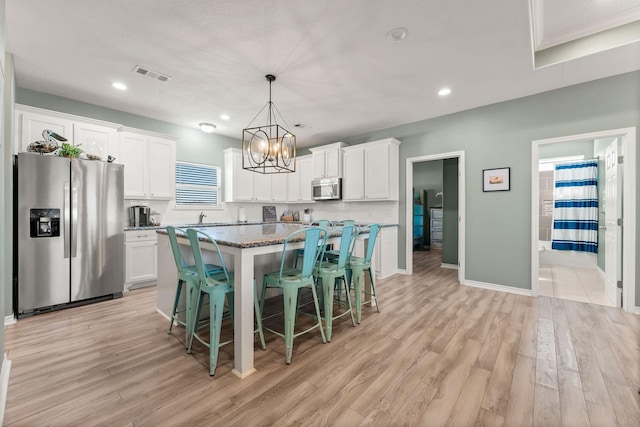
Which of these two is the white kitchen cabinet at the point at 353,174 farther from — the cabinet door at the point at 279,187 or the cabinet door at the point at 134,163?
the cabinet door at the point at 134,163

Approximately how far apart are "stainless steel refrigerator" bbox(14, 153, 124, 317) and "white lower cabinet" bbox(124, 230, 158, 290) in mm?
240

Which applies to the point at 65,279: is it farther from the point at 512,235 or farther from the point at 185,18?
the point at 512,235

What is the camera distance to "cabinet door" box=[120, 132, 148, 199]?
4055mm

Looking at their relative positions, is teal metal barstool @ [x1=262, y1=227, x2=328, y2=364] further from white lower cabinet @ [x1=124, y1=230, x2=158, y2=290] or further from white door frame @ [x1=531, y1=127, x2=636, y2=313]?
white door frame @ [x1=531, y1=127, x2=636, y2=313]

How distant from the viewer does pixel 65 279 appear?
317 cm

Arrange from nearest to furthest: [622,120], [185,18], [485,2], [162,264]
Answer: [485,2] → [185,18] → [162,264] → [622,120]

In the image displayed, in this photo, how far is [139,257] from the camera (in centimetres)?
394

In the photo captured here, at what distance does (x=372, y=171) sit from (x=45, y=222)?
14.8ft

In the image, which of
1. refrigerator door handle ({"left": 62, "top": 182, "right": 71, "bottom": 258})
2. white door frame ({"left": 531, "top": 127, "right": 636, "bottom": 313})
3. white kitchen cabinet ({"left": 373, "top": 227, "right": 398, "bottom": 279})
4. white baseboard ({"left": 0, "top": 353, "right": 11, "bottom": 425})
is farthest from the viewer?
white kitchen cabinet ({"left": 373, "top": 227, "right": 398, "bottom": 279})

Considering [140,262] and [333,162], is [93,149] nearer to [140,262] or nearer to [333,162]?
[140,262]

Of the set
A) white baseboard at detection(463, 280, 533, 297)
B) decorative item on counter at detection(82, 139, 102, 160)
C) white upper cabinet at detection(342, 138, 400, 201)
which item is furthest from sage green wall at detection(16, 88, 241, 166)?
white baseboard at detection(463, 280, 533, 297)

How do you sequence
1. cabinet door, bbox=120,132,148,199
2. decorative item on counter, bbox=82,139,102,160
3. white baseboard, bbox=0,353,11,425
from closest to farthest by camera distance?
white baseboard, bbox=0,353,11,425
decorative item on counter, bbox=82,139,102,160
cabinet door, bbox=120,132,148,199

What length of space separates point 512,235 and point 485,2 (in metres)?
2.97

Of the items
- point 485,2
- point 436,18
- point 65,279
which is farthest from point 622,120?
point 65,279
